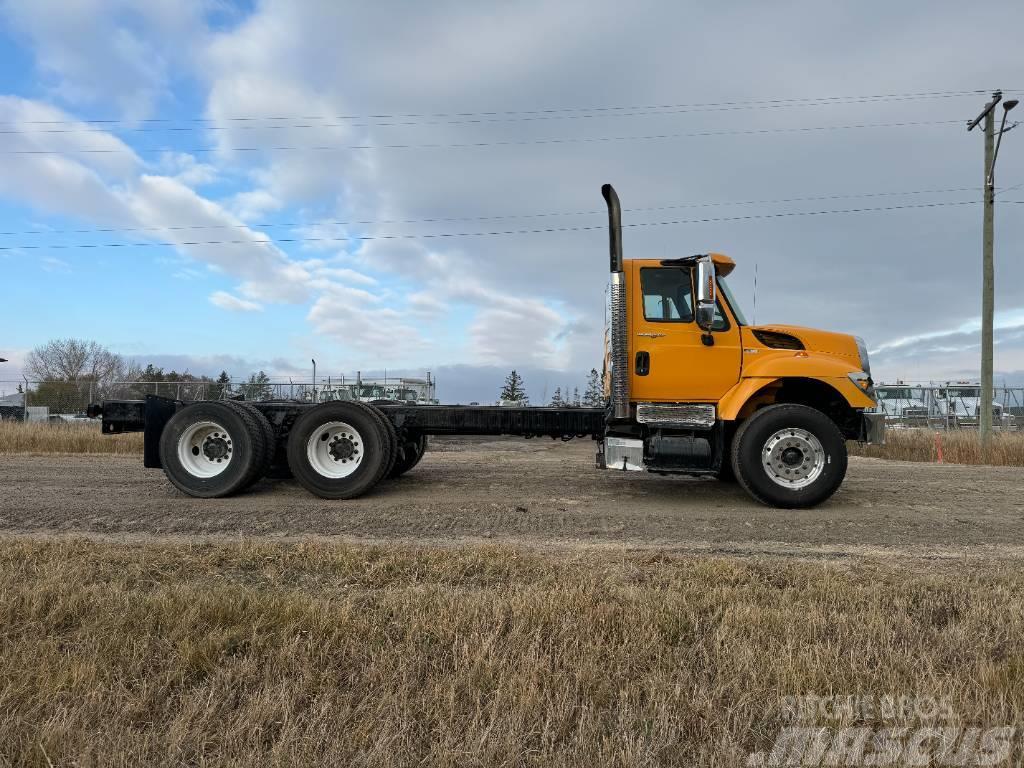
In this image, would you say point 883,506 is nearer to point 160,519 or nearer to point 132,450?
point 160,519

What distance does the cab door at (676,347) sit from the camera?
7.34m

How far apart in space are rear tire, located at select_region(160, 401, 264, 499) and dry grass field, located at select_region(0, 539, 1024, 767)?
3342 millimetres

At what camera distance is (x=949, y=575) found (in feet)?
14.5

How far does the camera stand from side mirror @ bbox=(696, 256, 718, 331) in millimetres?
6797

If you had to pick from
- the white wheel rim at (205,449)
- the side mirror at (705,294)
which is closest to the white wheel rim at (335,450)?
the white wheel rim at (205,449)

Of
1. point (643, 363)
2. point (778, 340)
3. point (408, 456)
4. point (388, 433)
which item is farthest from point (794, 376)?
point (408, 456)

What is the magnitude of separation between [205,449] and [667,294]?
5990 mm

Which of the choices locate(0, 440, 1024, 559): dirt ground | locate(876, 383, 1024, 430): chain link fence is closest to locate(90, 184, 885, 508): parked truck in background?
locate(0, 440, 1024, 559): dirt ground

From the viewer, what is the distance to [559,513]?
692cm

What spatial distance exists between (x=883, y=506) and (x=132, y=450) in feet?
48.9

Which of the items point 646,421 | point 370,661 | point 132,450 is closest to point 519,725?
point 370,661

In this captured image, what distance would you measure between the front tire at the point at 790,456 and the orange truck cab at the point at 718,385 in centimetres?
1

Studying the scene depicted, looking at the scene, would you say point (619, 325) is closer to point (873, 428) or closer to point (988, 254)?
point (873, 428)

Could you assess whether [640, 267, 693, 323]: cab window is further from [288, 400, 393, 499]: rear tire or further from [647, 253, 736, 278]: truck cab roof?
[288, 400, 393, 499]: rear tire
